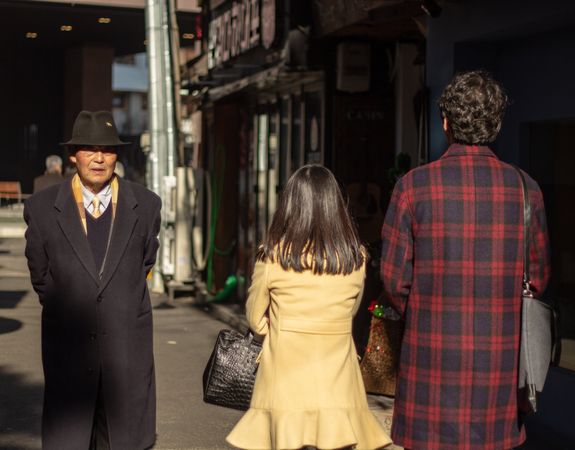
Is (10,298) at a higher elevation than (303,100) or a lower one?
lower

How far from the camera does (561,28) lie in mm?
7695

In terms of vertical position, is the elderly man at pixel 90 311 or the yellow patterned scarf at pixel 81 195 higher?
the yellow patterned scarf at pixel 81 195

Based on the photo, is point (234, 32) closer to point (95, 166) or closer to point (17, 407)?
point (17, 407)

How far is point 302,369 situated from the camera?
173 inches

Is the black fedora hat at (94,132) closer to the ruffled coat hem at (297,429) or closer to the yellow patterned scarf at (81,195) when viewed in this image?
the yellow patterned scarf at (81,195)

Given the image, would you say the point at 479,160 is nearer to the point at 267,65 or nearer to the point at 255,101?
the point at 267,65

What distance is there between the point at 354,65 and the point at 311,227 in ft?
23.9

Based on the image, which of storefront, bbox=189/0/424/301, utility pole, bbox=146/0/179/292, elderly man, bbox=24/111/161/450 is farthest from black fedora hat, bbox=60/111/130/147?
utility pole, bbox=146/0/179/292

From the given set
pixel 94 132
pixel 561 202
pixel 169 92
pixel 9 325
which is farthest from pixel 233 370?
pixel 169 92

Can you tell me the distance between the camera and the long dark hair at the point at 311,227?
435cm

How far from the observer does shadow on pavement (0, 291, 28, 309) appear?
14.9 metres

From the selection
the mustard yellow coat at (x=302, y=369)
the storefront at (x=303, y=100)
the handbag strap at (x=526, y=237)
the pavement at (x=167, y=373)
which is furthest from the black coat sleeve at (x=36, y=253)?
the storefront at (x=303, y=100)

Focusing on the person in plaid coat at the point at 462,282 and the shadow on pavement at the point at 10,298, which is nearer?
the person in plaid coat at the point at 462,282

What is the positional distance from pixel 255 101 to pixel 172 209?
7.33ft
